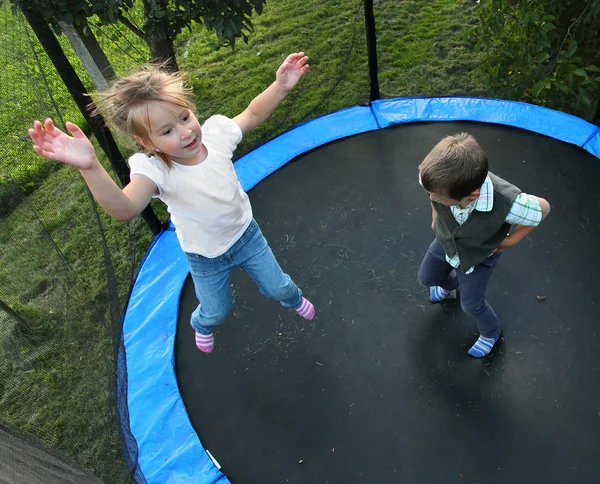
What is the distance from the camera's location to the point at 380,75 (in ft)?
11.8

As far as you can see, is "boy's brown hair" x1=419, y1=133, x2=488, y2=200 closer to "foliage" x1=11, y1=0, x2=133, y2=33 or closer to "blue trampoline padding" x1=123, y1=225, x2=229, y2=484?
"blue trampoline padding" x1=123, y1=225, x2=229, y2=484

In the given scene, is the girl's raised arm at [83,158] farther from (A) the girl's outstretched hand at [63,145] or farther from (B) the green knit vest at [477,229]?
(B) the green knit vest at [477,229]

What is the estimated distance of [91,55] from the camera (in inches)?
109

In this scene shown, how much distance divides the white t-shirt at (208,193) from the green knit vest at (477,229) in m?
0.67

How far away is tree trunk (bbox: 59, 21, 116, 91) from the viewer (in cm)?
268

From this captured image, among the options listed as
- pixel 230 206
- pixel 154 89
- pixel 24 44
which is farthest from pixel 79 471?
pixel 24 44

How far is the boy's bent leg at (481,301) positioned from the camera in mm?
1648

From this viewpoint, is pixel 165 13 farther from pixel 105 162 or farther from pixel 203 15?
pixel 105 162

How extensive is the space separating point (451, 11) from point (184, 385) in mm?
Result: 3541

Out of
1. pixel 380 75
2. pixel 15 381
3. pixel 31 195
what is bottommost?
pixel 380 75

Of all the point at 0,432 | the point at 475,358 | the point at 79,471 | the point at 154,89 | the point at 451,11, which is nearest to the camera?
the point at 0,432

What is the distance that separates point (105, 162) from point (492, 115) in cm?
236

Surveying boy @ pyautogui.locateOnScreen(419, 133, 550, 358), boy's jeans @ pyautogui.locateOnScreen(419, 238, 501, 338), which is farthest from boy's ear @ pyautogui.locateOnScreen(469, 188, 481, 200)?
boy's jeans @ pyautogui.locateOnScreen(419, 238, 501, 338)

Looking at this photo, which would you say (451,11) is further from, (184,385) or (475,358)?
(184,385)
